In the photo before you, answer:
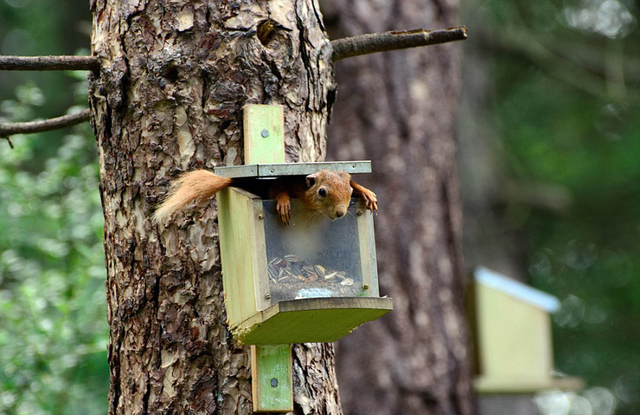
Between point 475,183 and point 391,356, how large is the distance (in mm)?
4327

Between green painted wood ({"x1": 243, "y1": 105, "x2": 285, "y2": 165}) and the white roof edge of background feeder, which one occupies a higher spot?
green painted wood ({"x1": 243, "y1": 105, "x2": 285, "y2": 165})

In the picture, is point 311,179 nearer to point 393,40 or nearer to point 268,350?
point 268,350

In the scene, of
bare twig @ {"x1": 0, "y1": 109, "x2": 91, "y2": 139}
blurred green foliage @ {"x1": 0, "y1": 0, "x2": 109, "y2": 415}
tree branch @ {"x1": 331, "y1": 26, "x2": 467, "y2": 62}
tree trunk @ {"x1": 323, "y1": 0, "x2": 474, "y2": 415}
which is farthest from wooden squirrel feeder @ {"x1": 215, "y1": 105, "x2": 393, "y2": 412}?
tree trunk @ {"x1": 323, "y1": 0, "x2": 474, "y2": 415}

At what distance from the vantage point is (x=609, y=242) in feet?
34.2

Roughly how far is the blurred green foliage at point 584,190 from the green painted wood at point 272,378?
7.88 m

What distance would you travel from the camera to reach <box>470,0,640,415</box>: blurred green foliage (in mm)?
10156

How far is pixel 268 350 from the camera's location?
6.91 ft

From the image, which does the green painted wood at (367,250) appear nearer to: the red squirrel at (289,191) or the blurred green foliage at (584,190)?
the red squirrel at (289,191)

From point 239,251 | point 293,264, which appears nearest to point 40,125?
point 239,251

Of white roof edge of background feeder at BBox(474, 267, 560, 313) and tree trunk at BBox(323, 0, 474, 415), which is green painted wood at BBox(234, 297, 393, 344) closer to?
tree trunk at BBox(323, 0, 474, 415)

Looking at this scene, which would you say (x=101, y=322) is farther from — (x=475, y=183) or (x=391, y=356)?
(x=475, y=183)

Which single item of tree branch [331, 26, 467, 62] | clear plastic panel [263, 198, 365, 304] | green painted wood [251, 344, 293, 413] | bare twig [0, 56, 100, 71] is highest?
tree branch [331, 26, 467, 62]

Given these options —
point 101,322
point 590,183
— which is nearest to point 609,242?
point 590,183

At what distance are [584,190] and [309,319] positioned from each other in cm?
904
